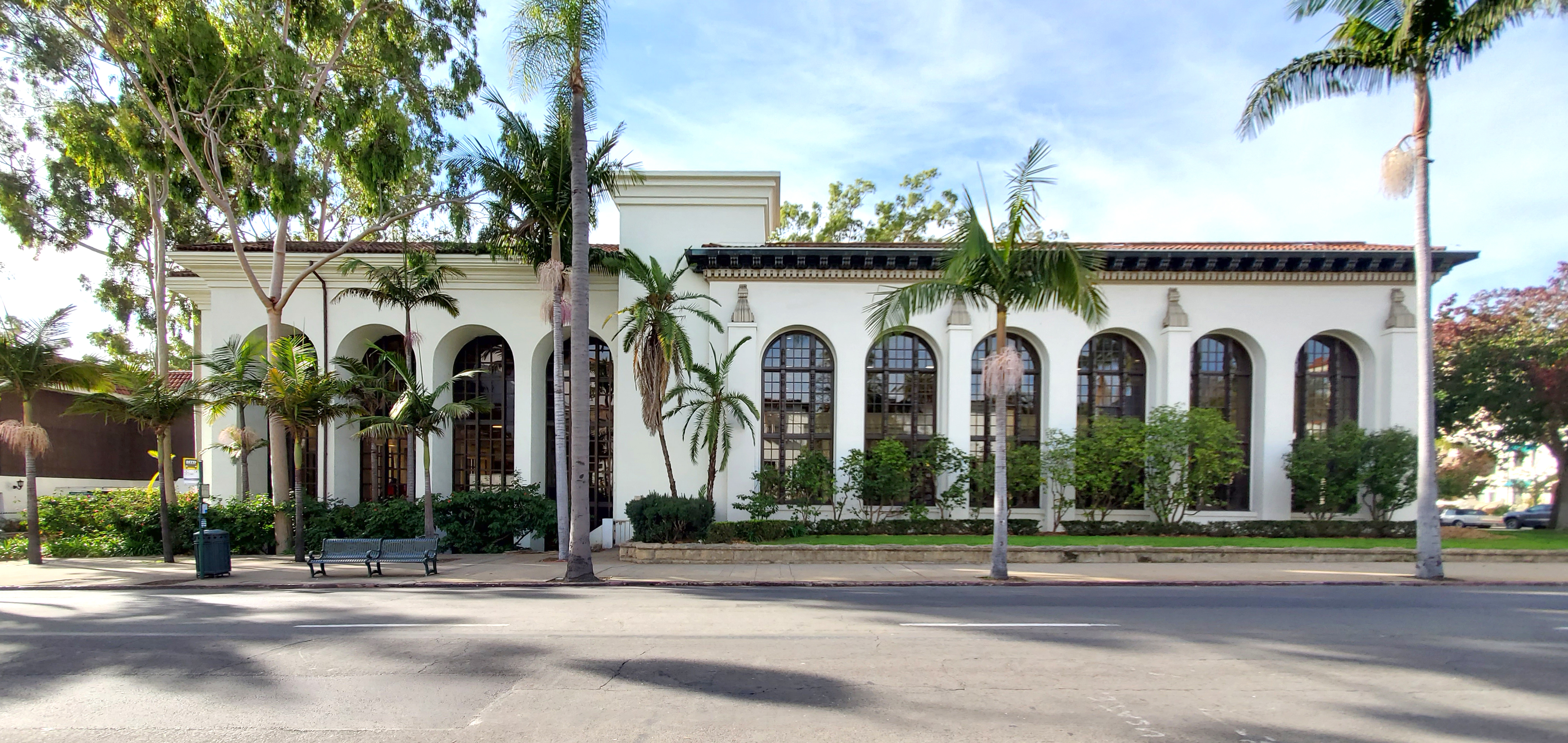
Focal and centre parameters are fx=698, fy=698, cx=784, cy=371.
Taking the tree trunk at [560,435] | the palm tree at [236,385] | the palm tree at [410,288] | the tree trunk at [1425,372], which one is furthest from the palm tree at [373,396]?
the tree trunk at [1425,372]

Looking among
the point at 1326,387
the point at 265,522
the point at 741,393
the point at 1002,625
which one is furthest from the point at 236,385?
the point at 1326,387

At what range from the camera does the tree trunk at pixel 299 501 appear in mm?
16031

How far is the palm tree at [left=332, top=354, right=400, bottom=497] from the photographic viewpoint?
63.8ft

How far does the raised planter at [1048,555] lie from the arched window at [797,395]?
4132mm

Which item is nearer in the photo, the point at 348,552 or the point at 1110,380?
the point at 348,552

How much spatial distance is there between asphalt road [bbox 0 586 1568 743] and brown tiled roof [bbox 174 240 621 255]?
1070cm

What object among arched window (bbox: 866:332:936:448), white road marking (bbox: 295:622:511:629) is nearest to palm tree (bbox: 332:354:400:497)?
white road marking (bbox: 295:622:511:629)

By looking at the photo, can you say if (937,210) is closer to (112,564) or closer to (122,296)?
(112,564)

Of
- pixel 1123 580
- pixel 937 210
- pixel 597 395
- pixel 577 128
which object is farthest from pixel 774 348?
pixel 937 210

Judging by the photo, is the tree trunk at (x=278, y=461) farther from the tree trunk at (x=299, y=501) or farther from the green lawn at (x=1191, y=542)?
the green lawn at (x=1191, y=542)

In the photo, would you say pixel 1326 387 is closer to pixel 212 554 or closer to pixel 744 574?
pixel 744 574

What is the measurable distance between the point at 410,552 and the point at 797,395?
1022 centimetres

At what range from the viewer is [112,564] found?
16125mm

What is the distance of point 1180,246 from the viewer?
64.6 ft
